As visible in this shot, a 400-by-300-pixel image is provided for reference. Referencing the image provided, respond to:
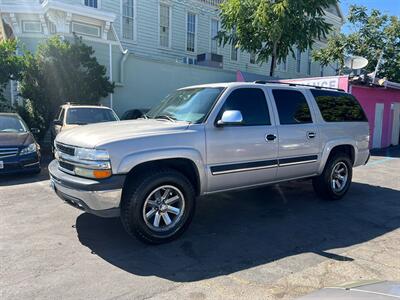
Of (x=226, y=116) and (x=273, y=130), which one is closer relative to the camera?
(x=226, y=116)

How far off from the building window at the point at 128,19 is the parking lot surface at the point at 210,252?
12919 millimetres

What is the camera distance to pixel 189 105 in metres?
5.33

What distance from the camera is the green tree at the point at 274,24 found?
46.1ft

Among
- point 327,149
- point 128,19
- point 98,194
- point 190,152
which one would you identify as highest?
point 128,19

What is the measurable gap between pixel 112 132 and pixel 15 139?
17.2ft

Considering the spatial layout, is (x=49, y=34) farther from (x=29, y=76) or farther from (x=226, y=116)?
(x=226, y=116)

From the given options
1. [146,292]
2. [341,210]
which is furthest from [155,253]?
[341,210]

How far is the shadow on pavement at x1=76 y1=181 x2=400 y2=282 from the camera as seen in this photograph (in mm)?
4137

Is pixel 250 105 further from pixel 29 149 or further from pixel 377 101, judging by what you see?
pixel 377 101

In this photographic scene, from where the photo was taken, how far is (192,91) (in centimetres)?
570

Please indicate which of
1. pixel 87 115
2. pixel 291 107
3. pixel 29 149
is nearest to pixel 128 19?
pixel 87 115

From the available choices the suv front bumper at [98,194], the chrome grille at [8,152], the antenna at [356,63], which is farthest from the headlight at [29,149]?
the antenna at [356,63]

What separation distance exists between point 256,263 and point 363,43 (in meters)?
22.3

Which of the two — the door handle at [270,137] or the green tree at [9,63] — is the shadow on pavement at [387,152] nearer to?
the door handle at [270,137]
